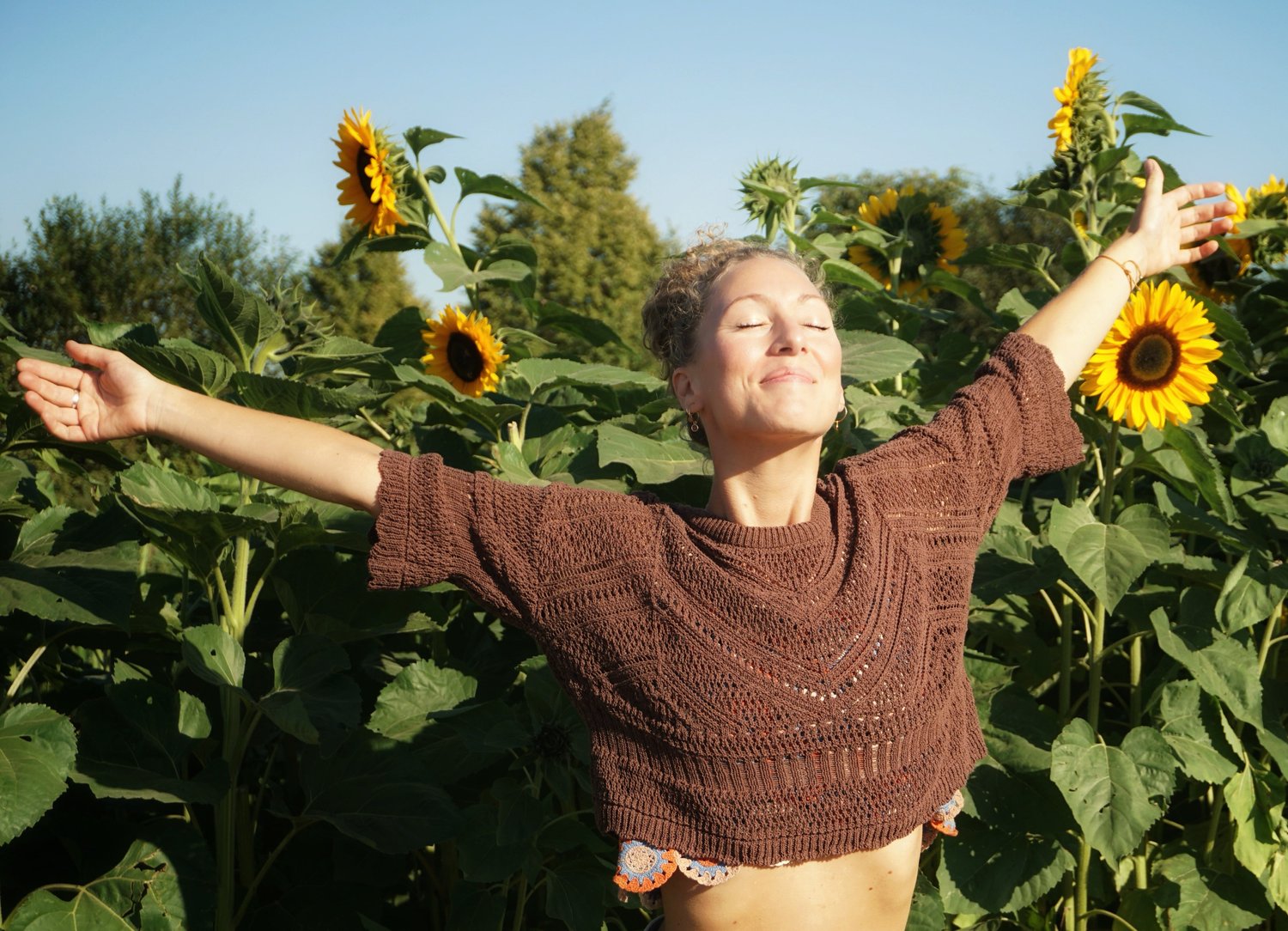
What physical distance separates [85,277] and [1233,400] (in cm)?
1442

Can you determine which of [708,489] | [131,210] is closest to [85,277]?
[131,210]

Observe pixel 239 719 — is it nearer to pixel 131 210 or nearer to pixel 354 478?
pixel 354 478

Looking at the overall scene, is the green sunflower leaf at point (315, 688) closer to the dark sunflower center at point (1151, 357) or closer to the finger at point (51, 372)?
the finger at point (51, 372)

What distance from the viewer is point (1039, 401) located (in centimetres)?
191

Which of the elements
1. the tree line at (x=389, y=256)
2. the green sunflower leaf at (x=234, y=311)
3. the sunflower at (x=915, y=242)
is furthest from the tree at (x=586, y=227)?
the green sunflower leaf at (x=234, y=311)

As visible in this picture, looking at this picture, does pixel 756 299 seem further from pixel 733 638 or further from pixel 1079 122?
pixel 1079 122

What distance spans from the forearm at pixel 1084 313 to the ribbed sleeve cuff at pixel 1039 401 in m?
0.04

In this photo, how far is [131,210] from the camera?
1534 centimetres

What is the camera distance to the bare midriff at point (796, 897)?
1.62m

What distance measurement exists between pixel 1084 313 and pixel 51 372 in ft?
4.93

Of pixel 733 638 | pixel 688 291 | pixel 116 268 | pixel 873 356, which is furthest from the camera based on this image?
pixel 116 268

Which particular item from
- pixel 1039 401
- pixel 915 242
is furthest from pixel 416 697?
pixel 915 242

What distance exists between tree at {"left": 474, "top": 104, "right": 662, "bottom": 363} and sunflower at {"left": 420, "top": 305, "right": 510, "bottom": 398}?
14.6 meters

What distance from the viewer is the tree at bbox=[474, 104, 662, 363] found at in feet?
60.0
